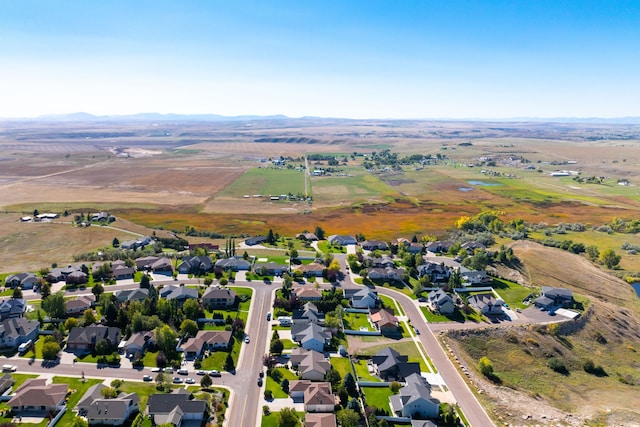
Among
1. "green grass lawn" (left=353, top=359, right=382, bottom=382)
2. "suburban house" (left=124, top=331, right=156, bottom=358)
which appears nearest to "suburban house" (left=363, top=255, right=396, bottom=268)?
"green grass lawn" (left=353, top=359, right=382, bottom=382)

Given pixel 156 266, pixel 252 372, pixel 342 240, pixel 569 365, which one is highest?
pixel 342 240

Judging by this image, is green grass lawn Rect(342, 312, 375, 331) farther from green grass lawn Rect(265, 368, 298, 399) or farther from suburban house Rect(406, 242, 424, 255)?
suburban house Rect(406, 242, 424, 255)

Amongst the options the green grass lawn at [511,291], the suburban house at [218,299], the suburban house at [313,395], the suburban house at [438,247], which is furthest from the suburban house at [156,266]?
the green grass lawn at [511,291]

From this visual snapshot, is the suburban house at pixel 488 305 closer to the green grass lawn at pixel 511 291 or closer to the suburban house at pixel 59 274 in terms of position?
the green grass lawn at pixel 511 291

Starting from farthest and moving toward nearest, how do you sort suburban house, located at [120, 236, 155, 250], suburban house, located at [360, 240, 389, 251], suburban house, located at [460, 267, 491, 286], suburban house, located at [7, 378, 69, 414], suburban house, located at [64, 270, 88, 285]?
suburban house, located at [360, 240, 389, 251], suburban house, located at [120, 236, 155, 250], suburban house, located at [460, 267, 491, 286], suburban house, located at [64, 270, 88, 285], suburban house, located at [7, 378, 69, 414]

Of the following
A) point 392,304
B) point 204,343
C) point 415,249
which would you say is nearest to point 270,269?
point 392,304

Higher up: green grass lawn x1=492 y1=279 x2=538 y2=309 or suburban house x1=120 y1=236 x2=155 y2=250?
suburban house x1=120 y1=236 x2=155 y2=250

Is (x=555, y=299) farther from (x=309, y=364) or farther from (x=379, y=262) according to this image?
(x=309, y=364)
